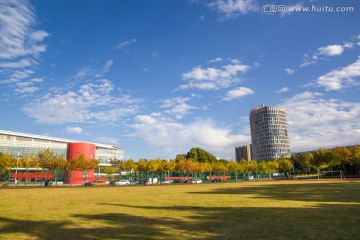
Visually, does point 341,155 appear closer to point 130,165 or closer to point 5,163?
point 130,165

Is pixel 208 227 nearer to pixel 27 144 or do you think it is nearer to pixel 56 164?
pixel 56 164

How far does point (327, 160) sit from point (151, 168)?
175 feet

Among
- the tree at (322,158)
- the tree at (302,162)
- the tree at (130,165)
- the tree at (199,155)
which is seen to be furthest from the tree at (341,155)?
the tree at (130,165)

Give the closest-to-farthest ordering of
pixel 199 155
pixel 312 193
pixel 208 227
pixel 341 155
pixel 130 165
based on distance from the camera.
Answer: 1. pixel 208 227
2. pixel 312 193
3. pixel 341 155
4. pixel 130 165
5. pixel 199 155

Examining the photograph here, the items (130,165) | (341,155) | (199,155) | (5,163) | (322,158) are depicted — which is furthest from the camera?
(199,155)

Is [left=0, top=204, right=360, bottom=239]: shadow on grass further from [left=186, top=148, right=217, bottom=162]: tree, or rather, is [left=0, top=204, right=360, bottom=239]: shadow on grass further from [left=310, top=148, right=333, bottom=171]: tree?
[left=186, top=148, right=217, bottom=162]: tree

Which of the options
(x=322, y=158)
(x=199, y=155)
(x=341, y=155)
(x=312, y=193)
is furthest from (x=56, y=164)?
(x=341, y=155)

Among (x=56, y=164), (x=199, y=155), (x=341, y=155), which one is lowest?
(x=56, y=164)

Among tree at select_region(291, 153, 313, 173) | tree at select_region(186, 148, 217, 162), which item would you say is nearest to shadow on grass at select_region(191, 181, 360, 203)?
tree at select_region(291, 153, 313, 173)

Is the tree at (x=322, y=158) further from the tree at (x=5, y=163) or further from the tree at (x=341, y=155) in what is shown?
the tree at (x=5, y=163)

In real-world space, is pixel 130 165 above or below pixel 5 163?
below

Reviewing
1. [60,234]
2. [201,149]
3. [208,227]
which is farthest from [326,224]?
[201,149]

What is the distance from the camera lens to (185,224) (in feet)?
39.6

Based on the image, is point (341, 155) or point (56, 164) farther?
point (341, 155)
